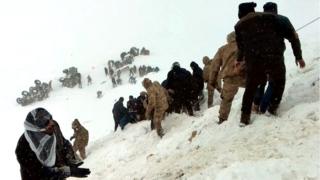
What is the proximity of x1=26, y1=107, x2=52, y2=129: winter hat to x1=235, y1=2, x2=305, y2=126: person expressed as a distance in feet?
9.78

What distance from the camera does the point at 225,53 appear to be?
363 inches

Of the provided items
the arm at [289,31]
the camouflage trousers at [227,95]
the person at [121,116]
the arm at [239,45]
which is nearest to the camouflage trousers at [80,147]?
the person at [121,116]

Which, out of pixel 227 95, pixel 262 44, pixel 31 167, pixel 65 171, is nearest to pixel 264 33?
pixel 262 44

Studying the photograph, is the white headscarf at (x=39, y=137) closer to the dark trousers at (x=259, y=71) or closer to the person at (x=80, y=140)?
the dark trousers at (x=259, y=71)

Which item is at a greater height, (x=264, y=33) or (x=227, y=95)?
(x=264, y=33)

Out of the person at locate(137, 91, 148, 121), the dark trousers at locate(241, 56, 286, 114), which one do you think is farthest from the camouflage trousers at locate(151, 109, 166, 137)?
the dark trousers at locate(241, 56, 286, 114)

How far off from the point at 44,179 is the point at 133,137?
8.38 m

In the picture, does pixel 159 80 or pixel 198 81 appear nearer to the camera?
pixel 198 81

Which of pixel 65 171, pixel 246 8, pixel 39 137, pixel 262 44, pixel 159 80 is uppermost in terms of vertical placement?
pixel 246 8

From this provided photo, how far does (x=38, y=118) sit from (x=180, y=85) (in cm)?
830

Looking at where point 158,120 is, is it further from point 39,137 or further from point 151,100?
point 39,137

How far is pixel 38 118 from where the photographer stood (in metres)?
5.97

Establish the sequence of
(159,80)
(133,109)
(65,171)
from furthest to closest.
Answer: (159,80) < (133,109) < (65,171)

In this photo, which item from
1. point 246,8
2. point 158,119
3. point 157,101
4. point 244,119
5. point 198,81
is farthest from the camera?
point 198,81
